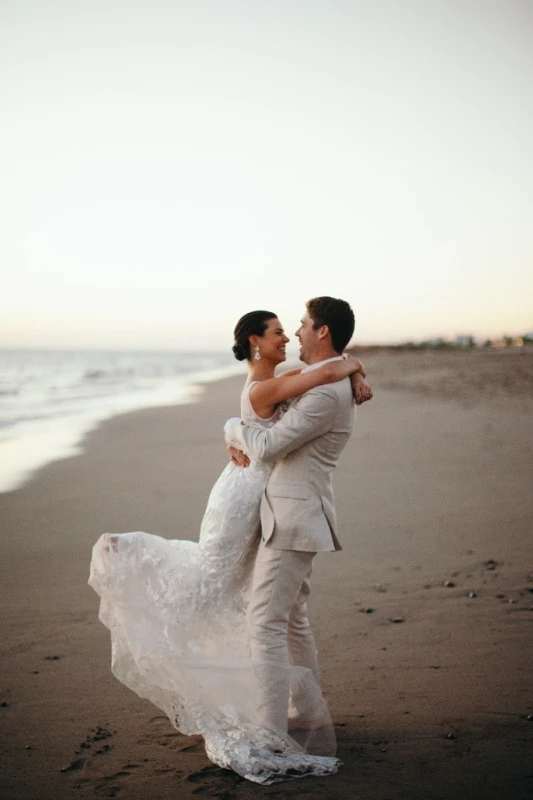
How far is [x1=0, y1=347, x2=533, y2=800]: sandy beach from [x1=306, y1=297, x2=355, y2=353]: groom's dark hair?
2137 millimetres

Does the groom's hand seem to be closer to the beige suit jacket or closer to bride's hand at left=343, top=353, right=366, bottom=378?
the beige suit jacket

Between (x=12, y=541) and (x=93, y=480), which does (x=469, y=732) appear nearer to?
(x=12, y=541)

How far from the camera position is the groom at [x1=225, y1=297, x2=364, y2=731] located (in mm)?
3506

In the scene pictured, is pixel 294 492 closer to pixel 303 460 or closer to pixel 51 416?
pixel 303 460

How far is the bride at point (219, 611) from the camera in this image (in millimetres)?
3580

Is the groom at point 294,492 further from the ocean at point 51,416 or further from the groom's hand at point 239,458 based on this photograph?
the ocean at point 51,416

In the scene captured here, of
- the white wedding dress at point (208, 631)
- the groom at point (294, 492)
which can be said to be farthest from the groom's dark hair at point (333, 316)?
the white wedding dress at point (208, 631)

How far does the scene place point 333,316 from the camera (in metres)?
3.59

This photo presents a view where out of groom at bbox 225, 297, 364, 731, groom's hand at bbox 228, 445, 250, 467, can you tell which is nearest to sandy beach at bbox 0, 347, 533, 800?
groom at bbox 225, 297, 364, 731

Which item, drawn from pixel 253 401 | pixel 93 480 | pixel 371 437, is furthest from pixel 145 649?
pixel 371 437

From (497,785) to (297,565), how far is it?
4.44ft

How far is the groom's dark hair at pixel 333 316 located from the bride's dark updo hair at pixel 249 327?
0.28m

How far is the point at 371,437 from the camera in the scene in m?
13.8

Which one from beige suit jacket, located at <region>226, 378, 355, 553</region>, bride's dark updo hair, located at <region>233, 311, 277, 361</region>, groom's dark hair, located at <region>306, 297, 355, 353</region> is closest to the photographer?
beige suit jacket, located at <region>226, 378, 355, 553</region>
